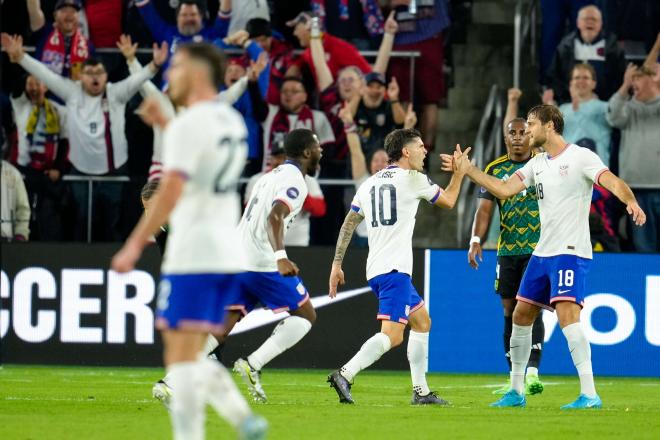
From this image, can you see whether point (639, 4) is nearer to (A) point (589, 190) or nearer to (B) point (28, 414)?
(A) point (589, 190)

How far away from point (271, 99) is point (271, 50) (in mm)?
772

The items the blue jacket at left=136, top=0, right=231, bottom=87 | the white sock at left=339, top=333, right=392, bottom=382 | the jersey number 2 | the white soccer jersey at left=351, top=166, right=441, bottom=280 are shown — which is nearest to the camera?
the jersey number 2

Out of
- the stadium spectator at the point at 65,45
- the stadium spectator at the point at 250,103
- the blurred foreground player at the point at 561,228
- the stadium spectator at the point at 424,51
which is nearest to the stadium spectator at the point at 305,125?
the stadium spectator at the point at 250,103

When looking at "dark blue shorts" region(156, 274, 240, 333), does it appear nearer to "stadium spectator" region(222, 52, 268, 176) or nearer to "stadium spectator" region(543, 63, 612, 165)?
"stadium spectator" region(222, 52, 268, 176)

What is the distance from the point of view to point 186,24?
54.4 feet

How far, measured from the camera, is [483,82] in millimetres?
18547

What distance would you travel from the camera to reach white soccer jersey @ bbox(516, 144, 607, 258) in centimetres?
1010

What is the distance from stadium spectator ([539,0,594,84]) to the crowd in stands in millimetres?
19

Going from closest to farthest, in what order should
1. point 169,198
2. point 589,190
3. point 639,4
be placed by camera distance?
point 169,198 → point 589,190 → point 639,4

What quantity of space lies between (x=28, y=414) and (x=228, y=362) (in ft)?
18.8

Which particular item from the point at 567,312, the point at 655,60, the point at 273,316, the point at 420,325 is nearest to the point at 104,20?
the point at 273,316

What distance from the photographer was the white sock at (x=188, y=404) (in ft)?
20.1

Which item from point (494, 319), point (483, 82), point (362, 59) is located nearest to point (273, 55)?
point (362, 59)


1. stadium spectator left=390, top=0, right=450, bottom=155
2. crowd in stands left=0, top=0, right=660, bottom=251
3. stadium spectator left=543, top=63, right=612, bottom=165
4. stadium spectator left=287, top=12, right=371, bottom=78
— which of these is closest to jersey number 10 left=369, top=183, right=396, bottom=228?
crowd in stands left=0, top=0, right=660, bottom=251
